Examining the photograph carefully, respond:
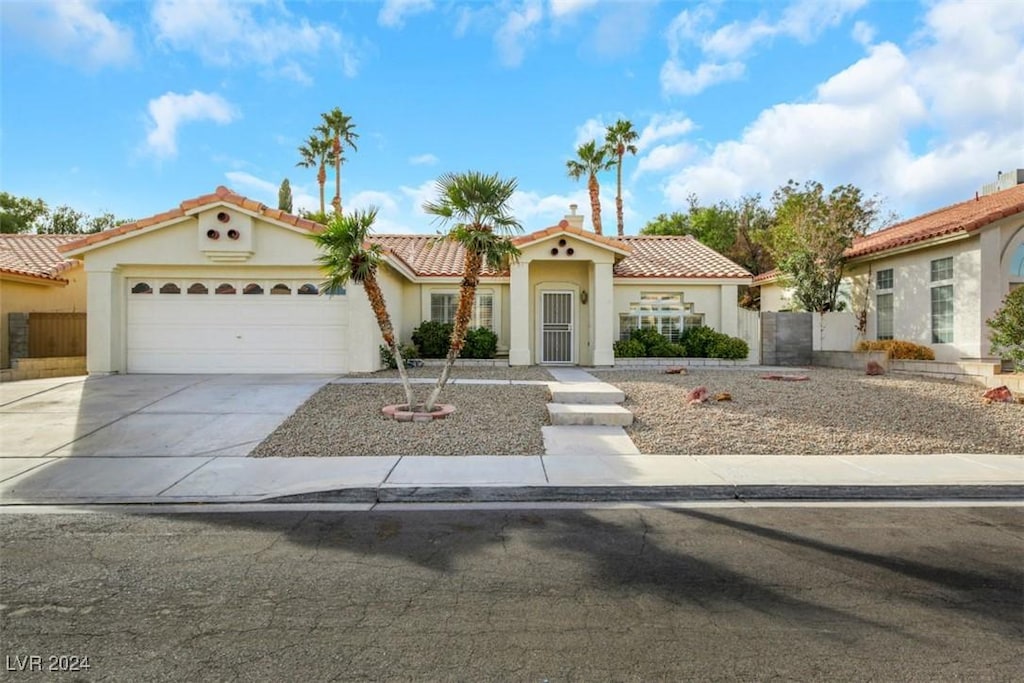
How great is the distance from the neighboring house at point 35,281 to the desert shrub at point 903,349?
21941 millimetres

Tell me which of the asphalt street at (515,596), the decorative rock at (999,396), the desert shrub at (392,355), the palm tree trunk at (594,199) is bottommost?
the asphalt street at (515,596)

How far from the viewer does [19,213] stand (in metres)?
37.3

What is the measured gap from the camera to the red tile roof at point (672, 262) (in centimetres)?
1799

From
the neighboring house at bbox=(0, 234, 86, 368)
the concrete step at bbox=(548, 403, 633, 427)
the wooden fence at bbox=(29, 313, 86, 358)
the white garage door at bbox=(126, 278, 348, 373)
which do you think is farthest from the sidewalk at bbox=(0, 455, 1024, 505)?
the wooden fence at bbox=(29, 313, 86, 358)

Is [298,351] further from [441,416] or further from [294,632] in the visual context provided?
[294,632]

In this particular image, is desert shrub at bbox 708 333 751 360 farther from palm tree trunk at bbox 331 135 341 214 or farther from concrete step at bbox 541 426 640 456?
palm tree trunk at bbox 331 135 341 214

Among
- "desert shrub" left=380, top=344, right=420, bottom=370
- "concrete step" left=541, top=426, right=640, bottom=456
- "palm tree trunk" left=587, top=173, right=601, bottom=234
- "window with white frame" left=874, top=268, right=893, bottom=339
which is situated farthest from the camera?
"palm tree trunk" left=587, top=173, right=601, bottom=234

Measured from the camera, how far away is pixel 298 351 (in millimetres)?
14078

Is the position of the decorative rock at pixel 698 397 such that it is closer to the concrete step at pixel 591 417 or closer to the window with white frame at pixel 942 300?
the concrete step at pixel 591 417

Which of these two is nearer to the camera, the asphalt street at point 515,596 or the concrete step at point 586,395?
the asphalt street at point 515,596

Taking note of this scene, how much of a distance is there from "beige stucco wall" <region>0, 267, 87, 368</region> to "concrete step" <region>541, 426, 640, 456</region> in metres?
16.2

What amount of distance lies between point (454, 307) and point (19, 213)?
36.6 m

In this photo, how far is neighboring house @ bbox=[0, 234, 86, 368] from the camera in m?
15.9

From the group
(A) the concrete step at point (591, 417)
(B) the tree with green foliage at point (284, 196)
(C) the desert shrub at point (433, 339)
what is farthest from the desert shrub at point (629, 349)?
(B) the tree with green foliage at point (284, 196)
